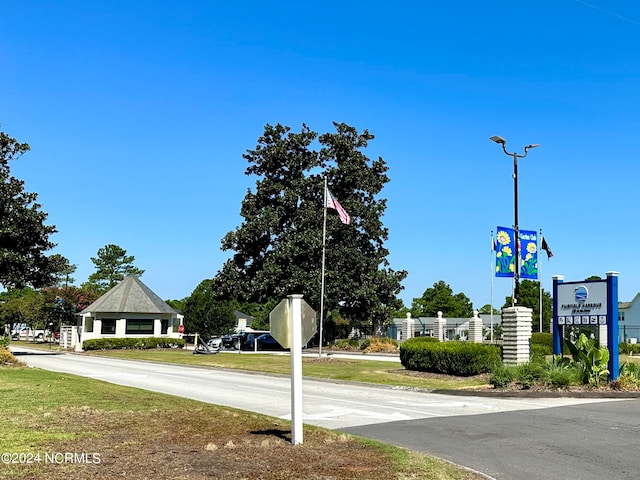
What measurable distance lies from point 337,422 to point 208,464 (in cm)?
504

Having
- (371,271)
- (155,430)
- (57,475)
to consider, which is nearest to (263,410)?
(155,430)

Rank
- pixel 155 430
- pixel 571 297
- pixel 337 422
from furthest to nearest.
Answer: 1. pixel 571 297
2. pixel 337 422
3. pixel 155 430

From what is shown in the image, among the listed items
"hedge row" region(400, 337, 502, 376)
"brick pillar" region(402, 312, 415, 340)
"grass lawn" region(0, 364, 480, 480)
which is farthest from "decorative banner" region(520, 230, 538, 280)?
"brick pillar" region(402, 312, 415, 340)

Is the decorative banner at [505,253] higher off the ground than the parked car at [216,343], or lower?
higher

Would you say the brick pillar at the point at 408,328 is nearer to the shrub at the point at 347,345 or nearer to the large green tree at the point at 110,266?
the shrub at the point at 347,345

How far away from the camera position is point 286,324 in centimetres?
939

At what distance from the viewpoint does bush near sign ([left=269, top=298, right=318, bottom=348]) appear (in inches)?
367

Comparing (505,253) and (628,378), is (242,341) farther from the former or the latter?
(628,378)

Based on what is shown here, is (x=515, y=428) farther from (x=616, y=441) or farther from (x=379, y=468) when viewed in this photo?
(x=379, y=468)

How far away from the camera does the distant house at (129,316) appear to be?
55.8 metres

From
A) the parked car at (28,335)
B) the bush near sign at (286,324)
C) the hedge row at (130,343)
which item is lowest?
the parked car at (28,335)

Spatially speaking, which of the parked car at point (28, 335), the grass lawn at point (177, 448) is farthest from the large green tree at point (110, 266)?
the grass lawn at point (177, 448)

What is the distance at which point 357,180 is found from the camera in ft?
165

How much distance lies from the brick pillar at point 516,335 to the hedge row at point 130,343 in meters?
36.3
